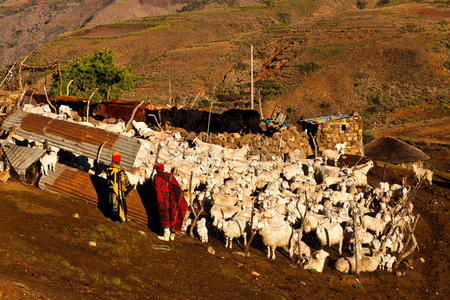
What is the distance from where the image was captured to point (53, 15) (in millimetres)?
120562

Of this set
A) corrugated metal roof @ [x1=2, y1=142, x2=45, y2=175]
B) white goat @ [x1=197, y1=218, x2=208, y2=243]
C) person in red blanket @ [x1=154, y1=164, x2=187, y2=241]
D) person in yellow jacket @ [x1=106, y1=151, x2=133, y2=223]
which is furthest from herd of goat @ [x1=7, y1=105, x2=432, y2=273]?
person in yellow jacket @ [x1=106, y1=151, x2=133, y2=223]

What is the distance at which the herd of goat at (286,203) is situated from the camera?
31.6 feet

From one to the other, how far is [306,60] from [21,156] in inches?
1801

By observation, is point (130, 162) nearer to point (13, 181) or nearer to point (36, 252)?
point (13, 181)

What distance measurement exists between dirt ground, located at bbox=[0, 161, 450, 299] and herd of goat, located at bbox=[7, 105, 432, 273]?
0.48m

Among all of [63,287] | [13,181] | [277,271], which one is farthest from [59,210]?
[277,271]

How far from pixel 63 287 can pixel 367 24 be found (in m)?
62.7

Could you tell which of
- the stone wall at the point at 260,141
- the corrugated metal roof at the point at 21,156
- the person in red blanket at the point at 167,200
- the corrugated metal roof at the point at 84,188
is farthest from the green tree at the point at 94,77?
the person in red blanket at the point at 167,200

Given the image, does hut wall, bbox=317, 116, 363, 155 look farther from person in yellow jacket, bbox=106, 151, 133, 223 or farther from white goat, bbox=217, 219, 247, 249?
person in yellow jacket, bbox=106, 151, 133, 223

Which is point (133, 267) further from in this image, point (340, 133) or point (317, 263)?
point (340, 133)

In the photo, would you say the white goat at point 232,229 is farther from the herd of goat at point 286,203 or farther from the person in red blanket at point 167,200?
the person in red blanket at point 167,200

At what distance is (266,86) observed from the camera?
153ft

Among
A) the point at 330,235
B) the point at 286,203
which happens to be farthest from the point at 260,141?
the point at 330,235

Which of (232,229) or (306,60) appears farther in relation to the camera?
(306,60)
